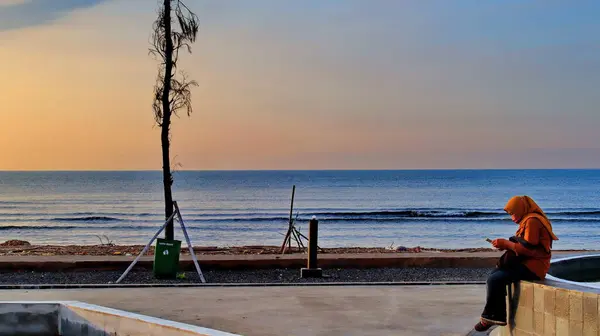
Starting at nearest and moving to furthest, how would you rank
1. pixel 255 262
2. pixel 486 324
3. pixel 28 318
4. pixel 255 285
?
pixel 486 324, pixel 28 318, pixel 255 285, pixel 255 262

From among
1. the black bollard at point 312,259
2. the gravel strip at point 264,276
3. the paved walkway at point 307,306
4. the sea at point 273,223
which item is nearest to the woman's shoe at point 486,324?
the paved walkway at point 307,306

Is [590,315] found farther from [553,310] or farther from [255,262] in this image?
[255,262]

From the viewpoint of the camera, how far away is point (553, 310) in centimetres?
658

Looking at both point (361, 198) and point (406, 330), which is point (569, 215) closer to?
point (361, 198)

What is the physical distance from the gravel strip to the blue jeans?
5201 millimetres

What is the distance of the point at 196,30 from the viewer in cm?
1480

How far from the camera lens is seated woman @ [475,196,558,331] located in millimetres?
7059

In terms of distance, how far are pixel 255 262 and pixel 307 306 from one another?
→ 13.4 feet

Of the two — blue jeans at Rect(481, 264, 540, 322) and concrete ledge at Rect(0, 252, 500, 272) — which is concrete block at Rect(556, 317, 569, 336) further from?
concrete ledge at Rect(0, 252, 500, 272)

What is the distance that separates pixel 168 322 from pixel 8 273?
6.34m

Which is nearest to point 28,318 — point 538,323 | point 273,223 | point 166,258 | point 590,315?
point 166,258

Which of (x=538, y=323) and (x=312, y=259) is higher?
(x=538, y=323)

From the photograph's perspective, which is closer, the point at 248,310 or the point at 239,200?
the point at 248,310

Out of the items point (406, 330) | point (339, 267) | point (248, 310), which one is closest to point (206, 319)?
point (248, 310)
